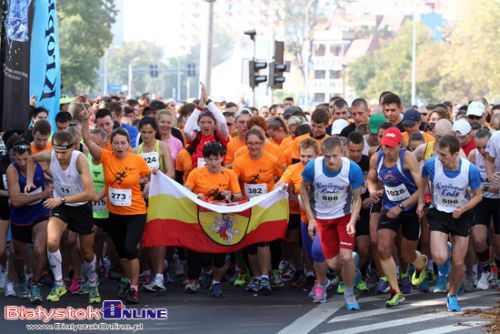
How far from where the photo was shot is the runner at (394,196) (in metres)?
12.5

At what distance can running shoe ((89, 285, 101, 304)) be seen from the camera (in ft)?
41.4

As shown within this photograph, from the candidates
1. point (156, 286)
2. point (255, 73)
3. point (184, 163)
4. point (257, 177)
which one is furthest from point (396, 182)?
point (255, 73)

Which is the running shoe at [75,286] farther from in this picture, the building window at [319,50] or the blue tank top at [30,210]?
the building window at [319,50]

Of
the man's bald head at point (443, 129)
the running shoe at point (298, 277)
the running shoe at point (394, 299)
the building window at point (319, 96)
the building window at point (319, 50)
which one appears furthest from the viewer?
the building window at point (319, 50)

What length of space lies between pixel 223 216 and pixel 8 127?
2.72m

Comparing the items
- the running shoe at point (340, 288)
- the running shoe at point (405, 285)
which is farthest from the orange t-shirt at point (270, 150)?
the running shoe at point (405, 285)

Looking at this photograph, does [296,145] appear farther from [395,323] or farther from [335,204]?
[395,323]

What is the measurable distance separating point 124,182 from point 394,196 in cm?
294

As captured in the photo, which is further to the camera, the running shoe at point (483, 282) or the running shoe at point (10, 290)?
the running shoe at point (483, 282)

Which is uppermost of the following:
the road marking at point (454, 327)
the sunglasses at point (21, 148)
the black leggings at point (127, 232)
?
the sunglasses at point (21, 148)

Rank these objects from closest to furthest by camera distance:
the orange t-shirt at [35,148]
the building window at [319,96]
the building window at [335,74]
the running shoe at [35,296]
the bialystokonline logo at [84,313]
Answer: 1. the bialystokonline logo at [84,313]
2. the running shoe at [35,296]
3. the orange t-shirt at [35,148]
4. the building window at [335,74]
5. the building window at [319,96]

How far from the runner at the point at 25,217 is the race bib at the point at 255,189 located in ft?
7.88

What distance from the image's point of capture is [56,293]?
12.6 metres

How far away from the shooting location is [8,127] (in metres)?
13.7
